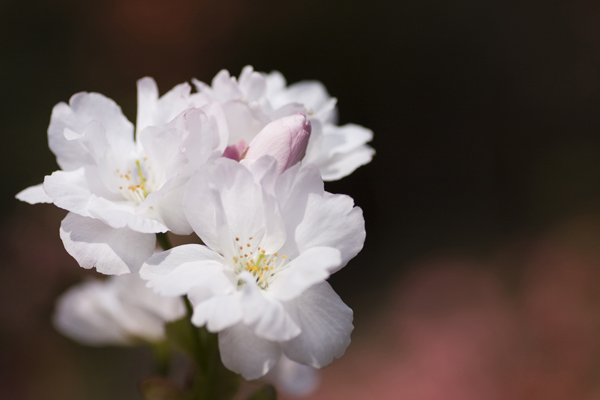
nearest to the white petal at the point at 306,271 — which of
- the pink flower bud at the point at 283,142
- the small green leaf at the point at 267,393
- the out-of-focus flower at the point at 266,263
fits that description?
the out-of-focus flower at the point at 266,263

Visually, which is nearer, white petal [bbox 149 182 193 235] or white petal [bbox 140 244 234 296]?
white petal [bbox 140 244 234 296]

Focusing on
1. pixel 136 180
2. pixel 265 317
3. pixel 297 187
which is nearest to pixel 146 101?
pixel 136 180

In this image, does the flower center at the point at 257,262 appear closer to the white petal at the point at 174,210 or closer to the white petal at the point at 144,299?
the white petal at the point at 174,210

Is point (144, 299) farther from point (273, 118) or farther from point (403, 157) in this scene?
point (403, 157)

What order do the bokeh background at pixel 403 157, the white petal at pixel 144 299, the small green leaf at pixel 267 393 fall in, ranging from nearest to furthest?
the small green leaf at pixel 267 393, the white petal at pixel 144 299, the bokeh background at pixel 403 157

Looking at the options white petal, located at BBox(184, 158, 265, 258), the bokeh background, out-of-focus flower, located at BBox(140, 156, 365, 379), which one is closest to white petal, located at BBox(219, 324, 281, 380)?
out-of-focus flower, located at BBox(140, 156, 365, 379)

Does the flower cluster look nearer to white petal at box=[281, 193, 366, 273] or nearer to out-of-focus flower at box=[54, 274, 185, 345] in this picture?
white petal at box=[281, 193, 366, 273]
